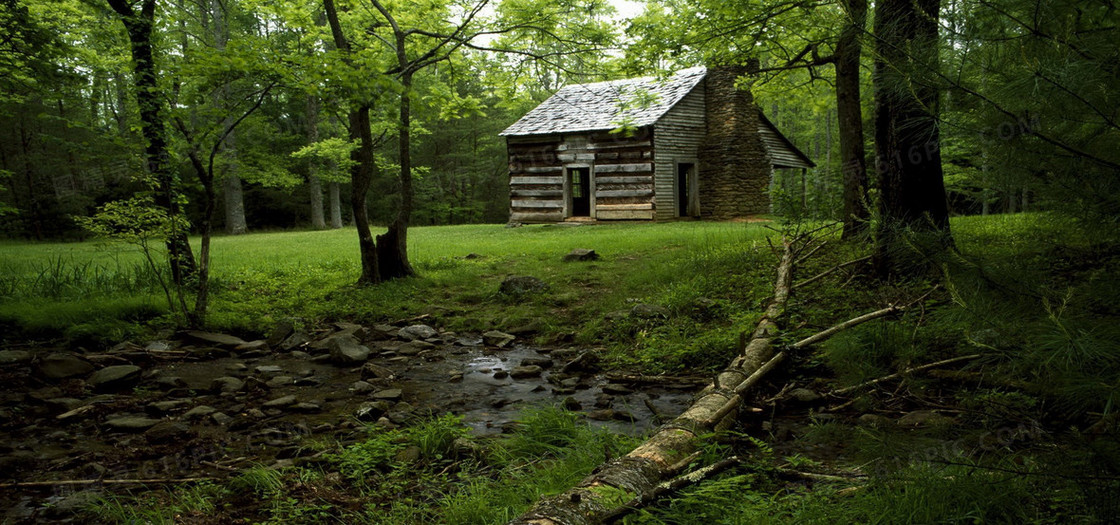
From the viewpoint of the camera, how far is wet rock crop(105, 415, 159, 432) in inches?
172

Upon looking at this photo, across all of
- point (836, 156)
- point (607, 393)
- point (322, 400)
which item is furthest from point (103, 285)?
point (836, 156)

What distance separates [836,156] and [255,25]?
3359 cm

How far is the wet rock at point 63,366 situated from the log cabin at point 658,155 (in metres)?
16.1

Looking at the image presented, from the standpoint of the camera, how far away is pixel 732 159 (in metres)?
20.5

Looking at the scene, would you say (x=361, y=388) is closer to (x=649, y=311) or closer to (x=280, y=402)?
(x=280, y=402)

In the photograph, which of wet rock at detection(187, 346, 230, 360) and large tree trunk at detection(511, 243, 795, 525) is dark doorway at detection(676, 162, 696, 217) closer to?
wet rock at detection(187, 346, 230, 360)

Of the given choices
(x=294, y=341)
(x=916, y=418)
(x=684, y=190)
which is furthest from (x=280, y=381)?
(x=684, y=190)

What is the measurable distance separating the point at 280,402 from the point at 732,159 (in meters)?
18.5

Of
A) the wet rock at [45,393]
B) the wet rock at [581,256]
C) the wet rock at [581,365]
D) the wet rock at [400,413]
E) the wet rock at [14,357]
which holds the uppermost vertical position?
the wet rock at [581,256]

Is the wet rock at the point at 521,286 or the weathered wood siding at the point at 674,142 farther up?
the weathered wood siding at the point at 674,142

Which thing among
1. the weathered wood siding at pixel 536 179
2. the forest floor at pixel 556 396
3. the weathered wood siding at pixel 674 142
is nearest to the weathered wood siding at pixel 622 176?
the weathered wood siding at pixel 674 142

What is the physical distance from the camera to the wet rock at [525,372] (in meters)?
5.71

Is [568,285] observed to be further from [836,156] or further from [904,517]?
[836,156]

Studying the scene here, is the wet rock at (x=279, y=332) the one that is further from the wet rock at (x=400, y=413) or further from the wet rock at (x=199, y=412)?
the wet rock at (x=400, y=413)
